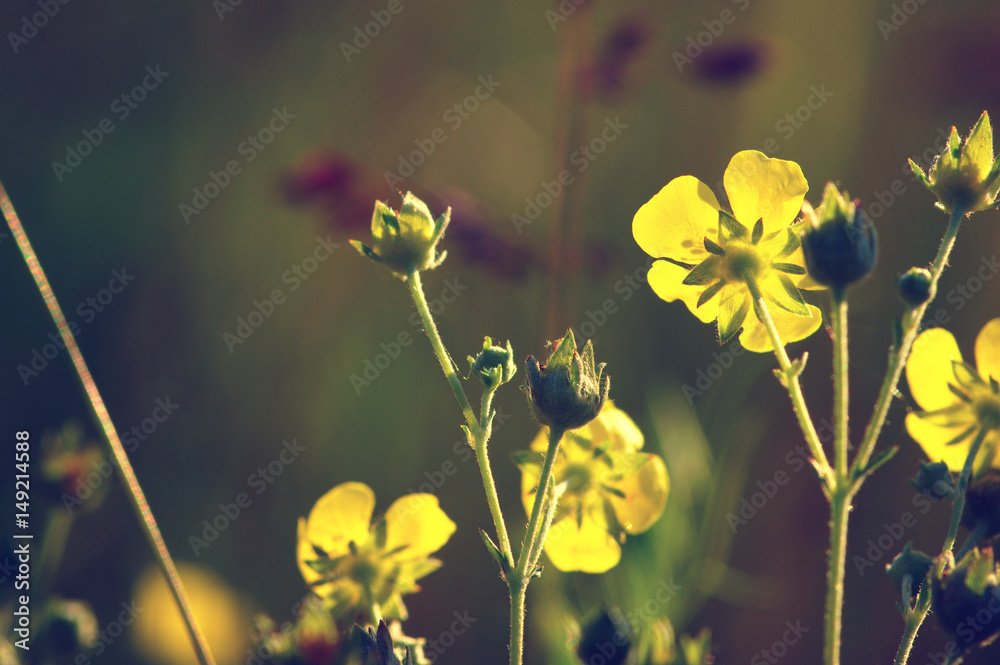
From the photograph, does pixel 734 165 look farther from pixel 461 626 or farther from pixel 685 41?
pixel 685 41

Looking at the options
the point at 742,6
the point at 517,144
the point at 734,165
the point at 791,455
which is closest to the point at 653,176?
the point at 517,144

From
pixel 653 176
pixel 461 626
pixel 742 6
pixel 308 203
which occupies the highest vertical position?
pixel 742 6

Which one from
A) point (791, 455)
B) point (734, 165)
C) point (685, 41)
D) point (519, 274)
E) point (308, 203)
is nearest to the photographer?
point (734, 165)
